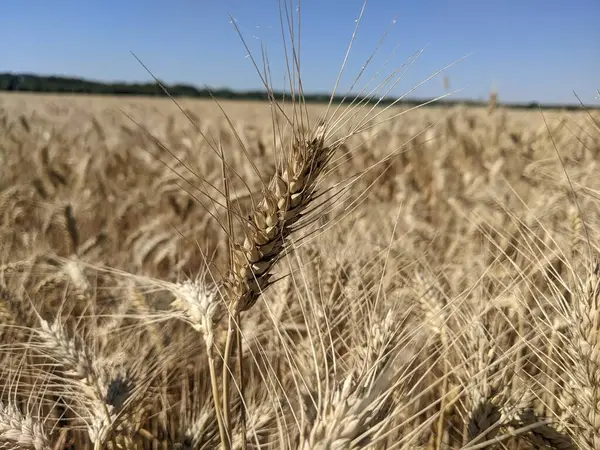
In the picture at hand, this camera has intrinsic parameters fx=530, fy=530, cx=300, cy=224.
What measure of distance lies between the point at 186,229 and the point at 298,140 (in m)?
2.17

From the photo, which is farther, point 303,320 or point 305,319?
point 303,320

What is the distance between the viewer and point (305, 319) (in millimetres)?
796

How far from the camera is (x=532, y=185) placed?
135 inches

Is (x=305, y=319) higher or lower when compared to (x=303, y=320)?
higher

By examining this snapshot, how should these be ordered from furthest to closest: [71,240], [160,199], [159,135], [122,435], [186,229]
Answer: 1. [159,135]
2. [160,199]
3. [186,229]
4. [71,240]
5. [122,435]

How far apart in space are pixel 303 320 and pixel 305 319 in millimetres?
1169

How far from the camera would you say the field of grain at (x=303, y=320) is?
2.86ft

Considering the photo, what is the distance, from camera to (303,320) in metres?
1.95

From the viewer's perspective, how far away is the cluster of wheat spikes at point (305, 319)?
2.85 ft

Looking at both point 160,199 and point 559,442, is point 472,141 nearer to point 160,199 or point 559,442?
point 160,199

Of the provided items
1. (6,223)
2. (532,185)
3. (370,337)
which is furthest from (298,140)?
(532,185)

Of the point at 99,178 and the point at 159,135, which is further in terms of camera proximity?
the point at 159,135

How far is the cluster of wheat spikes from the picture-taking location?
0.87 metres

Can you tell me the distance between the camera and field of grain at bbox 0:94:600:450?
0.87m
